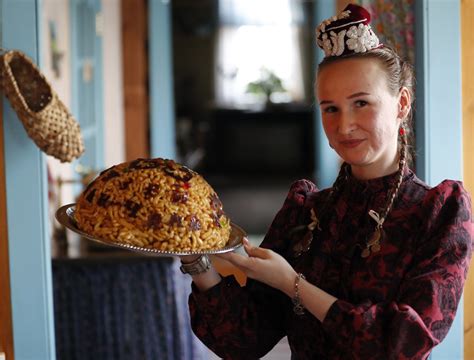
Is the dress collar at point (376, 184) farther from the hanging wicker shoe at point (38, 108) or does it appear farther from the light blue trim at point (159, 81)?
the light blue trim at point (159, 81)

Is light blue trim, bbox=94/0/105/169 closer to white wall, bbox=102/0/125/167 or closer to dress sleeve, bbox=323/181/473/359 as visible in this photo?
white wall, bbox=102/0/125/167

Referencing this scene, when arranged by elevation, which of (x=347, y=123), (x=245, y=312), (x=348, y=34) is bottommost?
(x=245, y=312)

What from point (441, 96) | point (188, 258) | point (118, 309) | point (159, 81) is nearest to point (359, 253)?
point (188, 258)

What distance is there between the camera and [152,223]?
1354mm

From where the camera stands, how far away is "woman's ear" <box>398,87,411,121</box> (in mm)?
1328

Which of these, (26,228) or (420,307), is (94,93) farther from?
(420,307)

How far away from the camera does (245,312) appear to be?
1.44 m

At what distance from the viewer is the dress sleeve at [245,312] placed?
1.42 meters

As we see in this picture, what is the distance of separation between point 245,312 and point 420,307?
36 cm

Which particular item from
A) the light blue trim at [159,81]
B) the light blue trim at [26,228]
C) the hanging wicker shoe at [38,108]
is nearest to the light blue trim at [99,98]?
the light blue trim at [159,81]

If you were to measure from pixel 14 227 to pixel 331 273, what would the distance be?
0.92m

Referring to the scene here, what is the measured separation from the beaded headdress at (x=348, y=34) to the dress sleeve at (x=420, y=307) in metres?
0.30

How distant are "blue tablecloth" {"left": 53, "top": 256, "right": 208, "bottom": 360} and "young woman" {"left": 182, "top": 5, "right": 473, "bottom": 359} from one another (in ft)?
4.22

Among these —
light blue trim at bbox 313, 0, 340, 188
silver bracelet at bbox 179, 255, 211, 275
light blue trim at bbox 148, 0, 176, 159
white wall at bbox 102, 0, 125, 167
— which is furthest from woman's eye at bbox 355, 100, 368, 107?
light blue trim at bbox 313, 0, 340, 188
